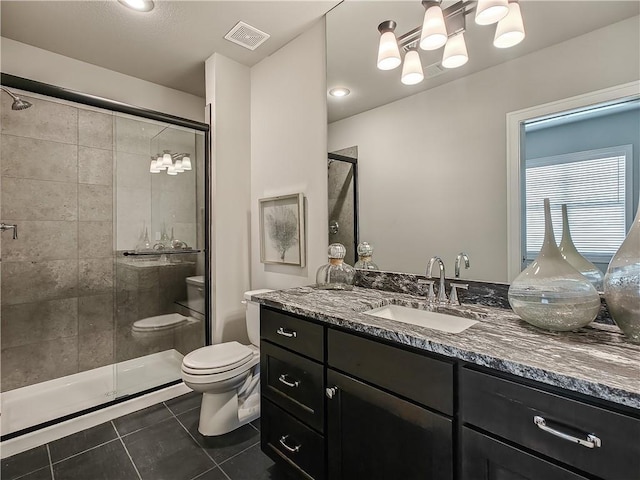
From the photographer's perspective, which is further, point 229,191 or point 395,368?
point 229,191

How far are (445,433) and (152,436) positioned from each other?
178 cm

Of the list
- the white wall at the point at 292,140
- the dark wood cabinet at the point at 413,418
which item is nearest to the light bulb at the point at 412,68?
the white wall at the point at 292,140

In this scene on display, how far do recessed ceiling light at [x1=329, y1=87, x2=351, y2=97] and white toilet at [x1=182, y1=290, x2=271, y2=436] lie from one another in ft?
5.63

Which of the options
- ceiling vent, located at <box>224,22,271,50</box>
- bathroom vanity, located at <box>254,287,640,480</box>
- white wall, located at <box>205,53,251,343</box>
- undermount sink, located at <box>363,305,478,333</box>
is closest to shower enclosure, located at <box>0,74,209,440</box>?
white wall, located at <box>205,53,251,343</box>

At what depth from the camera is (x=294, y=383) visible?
1.41 metres

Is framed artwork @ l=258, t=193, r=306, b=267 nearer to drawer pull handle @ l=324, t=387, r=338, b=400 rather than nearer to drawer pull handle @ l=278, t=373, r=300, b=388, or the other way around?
drawer pull handle @ l=278, t=373, r=300, b=388

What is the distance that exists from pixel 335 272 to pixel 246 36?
1.74 m

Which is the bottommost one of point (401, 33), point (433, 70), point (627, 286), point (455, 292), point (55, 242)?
point (455, 292)

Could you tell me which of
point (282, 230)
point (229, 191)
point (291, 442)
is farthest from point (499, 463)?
point (229, 191)

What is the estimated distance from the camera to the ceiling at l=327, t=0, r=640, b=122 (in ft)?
3.81

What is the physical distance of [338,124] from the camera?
1955mm

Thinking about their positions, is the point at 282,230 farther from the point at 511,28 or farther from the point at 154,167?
the point at 511,28

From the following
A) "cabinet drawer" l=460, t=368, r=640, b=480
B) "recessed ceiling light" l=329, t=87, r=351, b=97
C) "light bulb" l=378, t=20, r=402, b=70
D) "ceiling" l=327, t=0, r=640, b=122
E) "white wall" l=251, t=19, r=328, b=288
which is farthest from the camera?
"white wall" l=251, t=19, r=328, b=288

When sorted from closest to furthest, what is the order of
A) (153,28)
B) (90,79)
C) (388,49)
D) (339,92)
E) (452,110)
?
(452,110) < (388,49) < (339,92) < (153,28) < (90,79)
